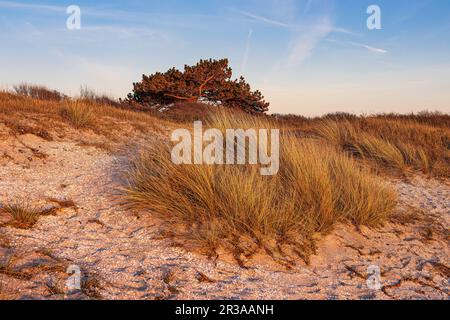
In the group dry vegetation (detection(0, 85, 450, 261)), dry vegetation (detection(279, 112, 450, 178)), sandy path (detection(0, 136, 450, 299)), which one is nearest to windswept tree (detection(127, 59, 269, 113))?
dry vegetation (detection(279, 112, 450, 178))

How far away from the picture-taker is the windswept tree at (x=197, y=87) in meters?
17.4

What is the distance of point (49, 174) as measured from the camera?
514cm

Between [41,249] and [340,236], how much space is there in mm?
2703

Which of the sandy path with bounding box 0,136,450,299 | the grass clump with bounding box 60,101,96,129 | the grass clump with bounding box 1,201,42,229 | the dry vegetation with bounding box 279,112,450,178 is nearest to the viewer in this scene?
the sandy path with bounding box 0,136,450,299

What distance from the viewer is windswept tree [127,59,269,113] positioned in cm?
1739

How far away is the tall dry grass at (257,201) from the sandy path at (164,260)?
0.19 meters

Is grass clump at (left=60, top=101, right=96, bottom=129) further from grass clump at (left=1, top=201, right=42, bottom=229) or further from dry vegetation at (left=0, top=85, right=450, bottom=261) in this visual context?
grass clump at (left=1, top=201, right=42, bottom=229)

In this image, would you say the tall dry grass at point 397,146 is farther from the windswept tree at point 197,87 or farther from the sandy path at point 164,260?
the windswept tree at point 197,87

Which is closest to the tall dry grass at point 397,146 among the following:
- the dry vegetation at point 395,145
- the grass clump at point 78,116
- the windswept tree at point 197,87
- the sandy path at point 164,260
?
the dry vegetation at point 395,145

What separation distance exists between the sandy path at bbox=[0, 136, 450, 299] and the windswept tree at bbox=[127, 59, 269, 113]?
505 inches

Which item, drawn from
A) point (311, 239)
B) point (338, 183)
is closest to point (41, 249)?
point (311, 239)

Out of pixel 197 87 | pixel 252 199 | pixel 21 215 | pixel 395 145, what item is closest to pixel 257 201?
pixel 252 199

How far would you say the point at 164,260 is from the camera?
3234mm

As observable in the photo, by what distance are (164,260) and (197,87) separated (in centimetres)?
1521
